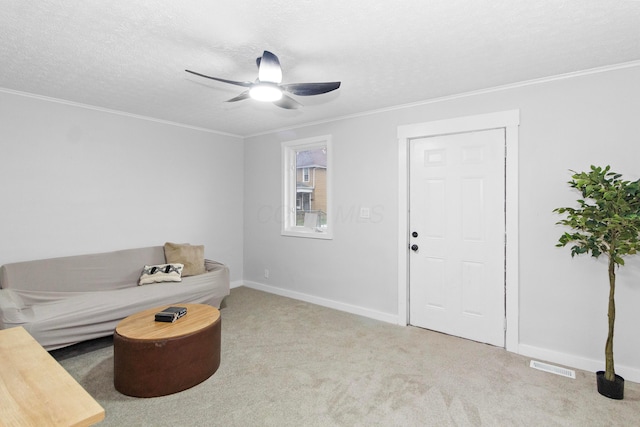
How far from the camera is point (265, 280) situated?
4984 millimetres

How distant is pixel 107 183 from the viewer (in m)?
3.85

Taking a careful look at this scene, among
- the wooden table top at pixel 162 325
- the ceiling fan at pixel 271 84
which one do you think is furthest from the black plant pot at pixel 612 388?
the wooden table top at pixel 162 325

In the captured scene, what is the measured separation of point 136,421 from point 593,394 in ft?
10.2

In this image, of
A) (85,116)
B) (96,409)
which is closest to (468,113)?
(96,409)

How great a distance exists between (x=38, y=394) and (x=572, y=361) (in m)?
3.49

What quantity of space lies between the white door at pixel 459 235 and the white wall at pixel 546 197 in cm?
20

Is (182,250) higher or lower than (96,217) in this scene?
lower

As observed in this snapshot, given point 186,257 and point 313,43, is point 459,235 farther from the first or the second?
point 186,257

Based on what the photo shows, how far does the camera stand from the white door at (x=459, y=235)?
10.1 feet

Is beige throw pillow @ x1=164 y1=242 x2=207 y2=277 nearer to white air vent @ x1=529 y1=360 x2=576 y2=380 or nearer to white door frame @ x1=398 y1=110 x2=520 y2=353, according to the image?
white door frame @ x1=398 y1=110 x2=520 y2=353

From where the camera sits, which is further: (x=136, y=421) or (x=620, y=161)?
(x=620, y=161)

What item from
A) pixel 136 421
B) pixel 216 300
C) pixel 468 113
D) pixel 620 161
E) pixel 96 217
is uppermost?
pixel 468 113

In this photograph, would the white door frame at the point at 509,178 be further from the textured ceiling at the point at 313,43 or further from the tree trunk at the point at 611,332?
the tree trunk at the point at 611,332

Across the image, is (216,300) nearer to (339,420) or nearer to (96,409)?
(339,420)
